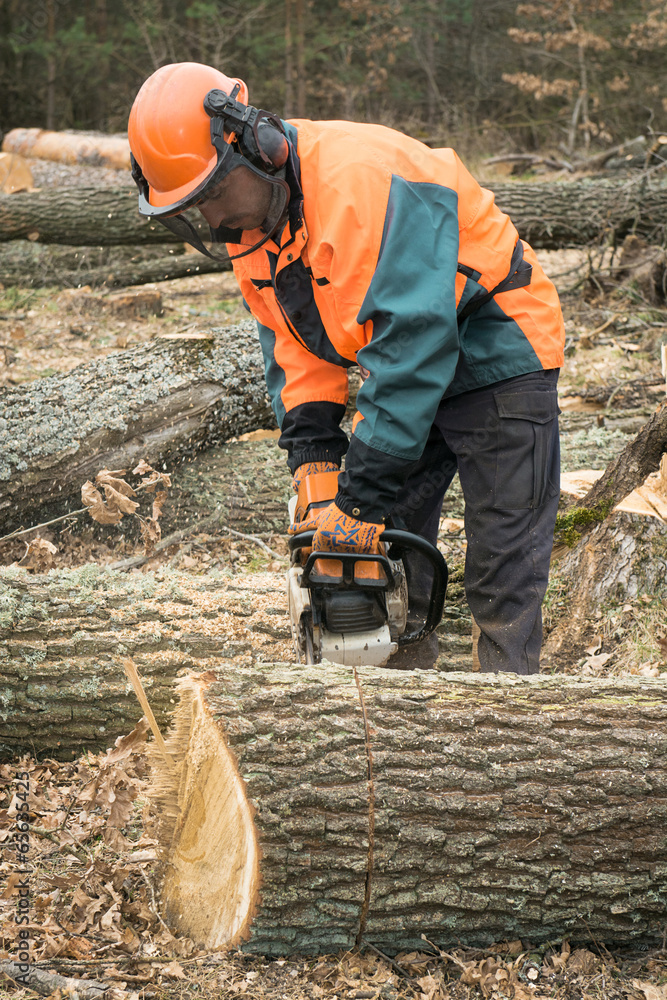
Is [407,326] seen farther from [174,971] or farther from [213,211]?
[174,971]

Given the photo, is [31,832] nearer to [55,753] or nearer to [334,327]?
[55,753]

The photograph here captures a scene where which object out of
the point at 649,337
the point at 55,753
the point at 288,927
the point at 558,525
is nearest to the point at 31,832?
the point at 55,753

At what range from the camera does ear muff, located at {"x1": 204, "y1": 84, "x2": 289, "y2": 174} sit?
2.12 meters

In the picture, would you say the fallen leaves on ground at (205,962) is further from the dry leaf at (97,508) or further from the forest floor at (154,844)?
the dry leaf at (97,508)

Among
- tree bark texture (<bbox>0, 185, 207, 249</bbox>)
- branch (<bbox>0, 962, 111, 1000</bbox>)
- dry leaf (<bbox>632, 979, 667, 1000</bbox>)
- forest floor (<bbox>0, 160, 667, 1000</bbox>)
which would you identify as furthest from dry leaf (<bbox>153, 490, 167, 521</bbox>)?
tree bark texture (<bbox>0, 185, 207, 249</bbox>)

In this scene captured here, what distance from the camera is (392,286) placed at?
2.06m

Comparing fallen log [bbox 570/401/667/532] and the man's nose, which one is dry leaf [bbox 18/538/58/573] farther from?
fallen log [bbox 570/401/667/532]

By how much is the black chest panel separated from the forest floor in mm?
981

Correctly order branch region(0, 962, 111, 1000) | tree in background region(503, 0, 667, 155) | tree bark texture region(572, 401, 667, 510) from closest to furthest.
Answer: branch region(0, 962, 111, 1000), tree bark texture region(572, 401, 667, 510), tree in background region(503, 0, 667, 155)

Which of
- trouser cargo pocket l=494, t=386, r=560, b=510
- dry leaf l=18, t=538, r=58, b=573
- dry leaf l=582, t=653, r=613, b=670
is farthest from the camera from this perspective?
dry leaf l=18, t=538, r=58, b=573

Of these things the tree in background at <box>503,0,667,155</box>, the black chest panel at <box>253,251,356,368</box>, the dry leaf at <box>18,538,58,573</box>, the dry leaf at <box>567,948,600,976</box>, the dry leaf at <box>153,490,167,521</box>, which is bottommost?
the dry leaf at <box>567,948,600,976</box>

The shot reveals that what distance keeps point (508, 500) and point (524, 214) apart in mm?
5525

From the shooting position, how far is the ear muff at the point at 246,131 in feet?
6.94

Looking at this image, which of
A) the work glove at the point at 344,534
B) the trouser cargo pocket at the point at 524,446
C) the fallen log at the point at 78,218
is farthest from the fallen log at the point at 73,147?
the work glove at the point at 344,534
